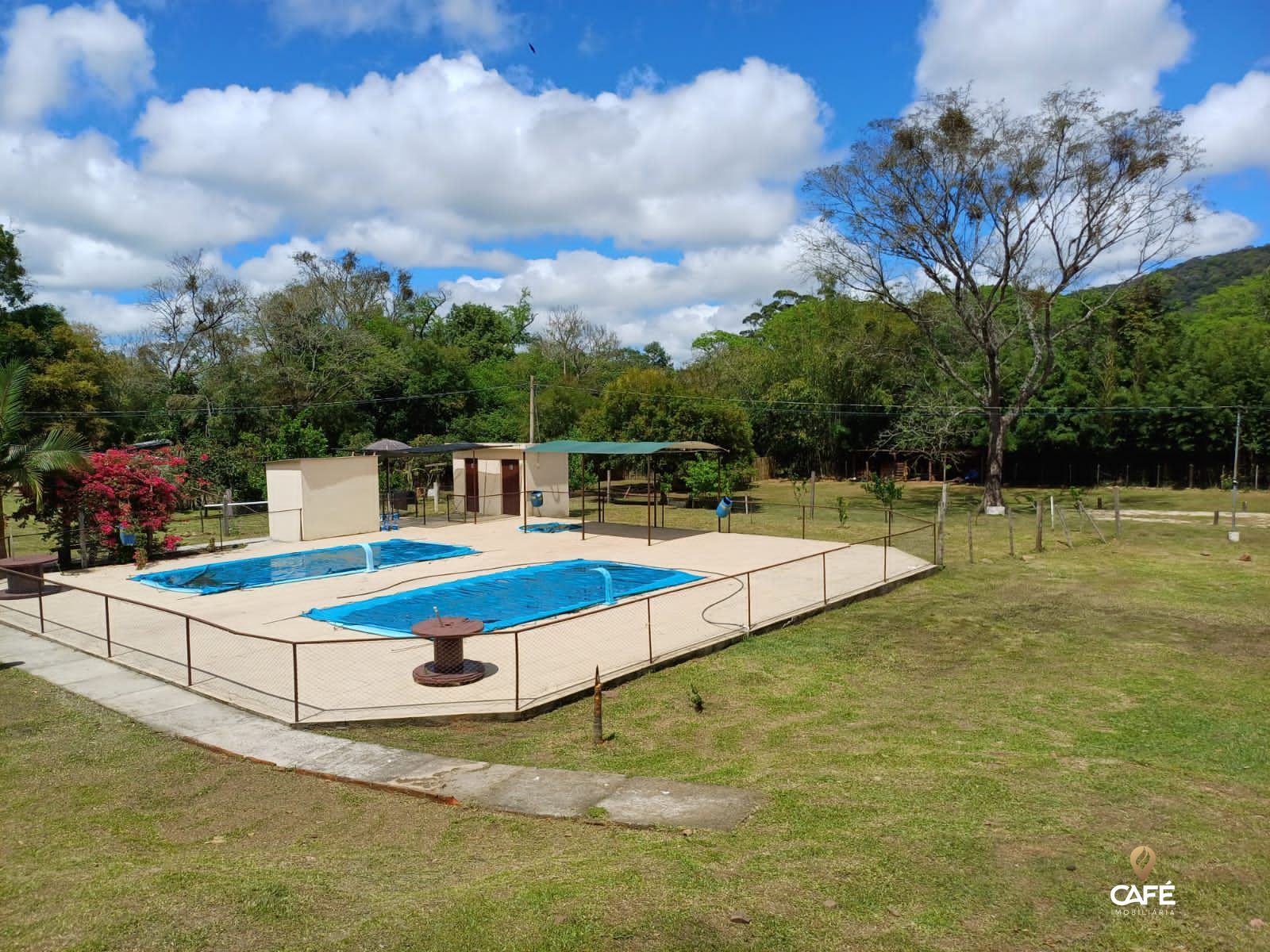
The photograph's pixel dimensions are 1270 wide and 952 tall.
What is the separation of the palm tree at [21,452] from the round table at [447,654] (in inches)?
498

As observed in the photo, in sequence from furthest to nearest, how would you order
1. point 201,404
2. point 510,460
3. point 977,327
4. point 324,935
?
point 201,404
point 977,327
point 510,460
point 324,935

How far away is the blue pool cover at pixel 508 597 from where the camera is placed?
14266mm

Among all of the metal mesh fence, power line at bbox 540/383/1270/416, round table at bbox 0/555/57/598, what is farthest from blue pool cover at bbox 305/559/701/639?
power line at bbox 540/383/1270/416

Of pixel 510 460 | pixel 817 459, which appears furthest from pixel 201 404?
pixel 817 459

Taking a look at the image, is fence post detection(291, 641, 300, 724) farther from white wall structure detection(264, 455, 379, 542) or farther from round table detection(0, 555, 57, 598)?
white wall structure detection(264, 455, 379, 542)

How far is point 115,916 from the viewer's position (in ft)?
14.7

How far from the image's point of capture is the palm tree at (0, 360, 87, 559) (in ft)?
59.1

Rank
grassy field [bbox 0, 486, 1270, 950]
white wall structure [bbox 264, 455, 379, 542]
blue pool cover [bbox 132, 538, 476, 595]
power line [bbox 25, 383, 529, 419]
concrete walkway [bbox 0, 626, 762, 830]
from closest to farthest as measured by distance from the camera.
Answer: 1. grassy field [bbox 0, 486, 1270, 950]
2. concrete walkway [bbox 0, 626, 762, 830]
3. blue pool cover [bbox 132, 538, 476, 595]
4. white wall structure [bbox 264, 455, 379, 542]
5. power line [bbox 25, 383, 529, 419]

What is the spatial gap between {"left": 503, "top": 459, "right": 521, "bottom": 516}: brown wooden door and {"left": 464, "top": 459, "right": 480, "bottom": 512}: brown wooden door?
1170mm

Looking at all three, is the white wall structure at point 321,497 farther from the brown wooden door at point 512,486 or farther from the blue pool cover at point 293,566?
the brown wooden door at point 512,486

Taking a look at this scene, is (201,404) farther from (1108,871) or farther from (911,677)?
(1108,871)

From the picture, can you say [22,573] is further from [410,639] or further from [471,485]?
[471,485]

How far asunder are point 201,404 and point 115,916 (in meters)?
38.7

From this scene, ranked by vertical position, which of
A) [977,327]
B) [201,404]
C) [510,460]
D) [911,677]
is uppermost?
[977,327]
